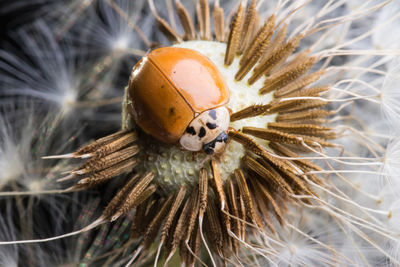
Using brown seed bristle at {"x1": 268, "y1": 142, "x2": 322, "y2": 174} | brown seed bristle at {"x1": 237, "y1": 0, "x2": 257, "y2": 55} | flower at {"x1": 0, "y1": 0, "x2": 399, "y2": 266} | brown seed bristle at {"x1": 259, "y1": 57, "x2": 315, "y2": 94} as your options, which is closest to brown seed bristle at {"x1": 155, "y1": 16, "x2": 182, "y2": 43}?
flower at {"x1": 0, "y1": 0, "x2": 399, "y2": 266}

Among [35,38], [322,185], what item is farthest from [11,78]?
[322,185]

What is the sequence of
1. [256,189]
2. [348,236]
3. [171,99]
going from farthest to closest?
1. [348,236]
2. [256,189]
3. [171,99]

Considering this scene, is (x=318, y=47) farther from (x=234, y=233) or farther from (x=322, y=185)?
(x=234, y=233)

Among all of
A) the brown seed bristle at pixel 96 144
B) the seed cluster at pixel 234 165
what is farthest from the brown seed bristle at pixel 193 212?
the brown seed bristle at pixel 96 144

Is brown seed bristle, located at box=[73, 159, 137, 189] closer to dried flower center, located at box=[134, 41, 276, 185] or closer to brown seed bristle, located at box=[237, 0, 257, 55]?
dried flower center, located at box=[134, 41, 276, 185]

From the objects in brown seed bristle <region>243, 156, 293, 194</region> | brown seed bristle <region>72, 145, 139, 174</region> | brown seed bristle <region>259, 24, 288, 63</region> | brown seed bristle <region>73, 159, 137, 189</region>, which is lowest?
brown seed bristle <region>243, 156, 293, 194</region>
